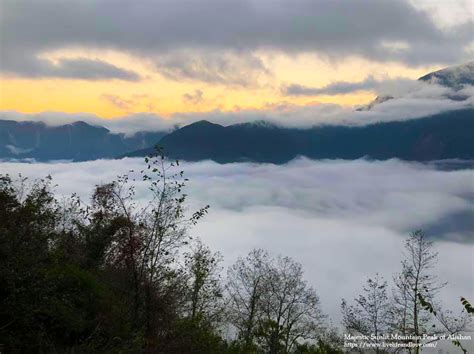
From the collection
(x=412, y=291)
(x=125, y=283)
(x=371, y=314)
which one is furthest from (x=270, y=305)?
(x=125, y=283)

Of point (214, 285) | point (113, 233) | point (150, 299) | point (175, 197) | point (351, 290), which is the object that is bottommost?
point (351, 290)

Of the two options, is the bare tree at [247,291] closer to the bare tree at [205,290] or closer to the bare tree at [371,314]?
the bare tree at [205,290]

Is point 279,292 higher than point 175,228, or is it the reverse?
point 175,228

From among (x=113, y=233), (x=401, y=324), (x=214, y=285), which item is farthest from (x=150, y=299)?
(x=401, y=324)

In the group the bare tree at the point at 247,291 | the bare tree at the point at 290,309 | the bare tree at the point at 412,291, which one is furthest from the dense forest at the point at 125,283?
the bare tree at the point at 290,309

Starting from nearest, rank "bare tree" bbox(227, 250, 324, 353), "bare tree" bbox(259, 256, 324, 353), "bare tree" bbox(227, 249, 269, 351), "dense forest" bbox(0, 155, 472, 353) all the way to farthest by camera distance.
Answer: "dense forest" bbox(0, 155, 472, 353) → "bare tree" bbox(227, 250, 324, 353) → "bare tree" bbox(227, 249, 269, 351) → "bare tree" bbox(259, 256, 324, 353)

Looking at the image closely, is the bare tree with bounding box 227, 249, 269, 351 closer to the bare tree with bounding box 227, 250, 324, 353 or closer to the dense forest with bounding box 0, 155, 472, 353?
the bare tree with bounding box 227, 250, 324, 353

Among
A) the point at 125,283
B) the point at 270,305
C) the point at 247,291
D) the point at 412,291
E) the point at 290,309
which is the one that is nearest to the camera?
the point at 125,283

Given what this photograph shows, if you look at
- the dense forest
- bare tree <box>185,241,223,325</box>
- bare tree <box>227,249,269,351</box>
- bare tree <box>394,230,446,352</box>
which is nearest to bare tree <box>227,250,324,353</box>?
bare tree <box>227,249,269,351</box>

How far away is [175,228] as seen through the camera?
74.0 feet

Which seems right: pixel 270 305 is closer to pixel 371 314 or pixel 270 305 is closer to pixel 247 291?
pixel 247 291

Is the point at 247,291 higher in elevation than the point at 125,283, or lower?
lower

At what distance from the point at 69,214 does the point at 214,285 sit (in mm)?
16106

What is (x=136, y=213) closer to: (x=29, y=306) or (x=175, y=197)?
(x=175, y=197)
